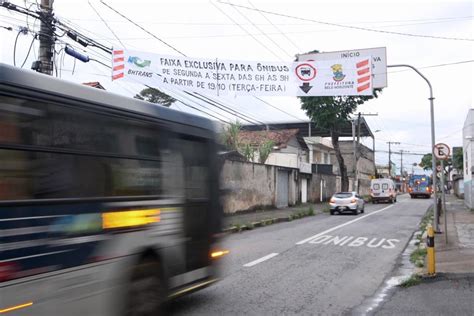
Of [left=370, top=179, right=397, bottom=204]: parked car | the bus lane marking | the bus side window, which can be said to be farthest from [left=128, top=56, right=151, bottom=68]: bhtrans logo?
[left=370, top=179, right=397, bottom=204]: parked car

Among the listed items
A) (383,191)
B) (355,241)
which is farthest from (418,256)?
(383,191)

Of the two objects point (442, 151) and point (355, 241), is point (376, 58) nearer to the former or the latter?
point (442, 151)

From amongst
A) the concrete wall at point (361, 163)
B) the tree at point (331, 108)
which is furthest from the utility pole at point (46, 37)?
the concrete wall at point (361, 163)

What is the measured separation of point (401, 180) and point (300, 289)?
10947cm

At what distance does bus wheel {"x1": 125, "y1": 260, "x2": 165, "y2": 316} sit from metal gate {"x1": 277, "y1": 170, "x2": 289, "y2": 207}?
2586 centimetres

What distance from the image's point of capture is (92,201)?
A: 15.4ft

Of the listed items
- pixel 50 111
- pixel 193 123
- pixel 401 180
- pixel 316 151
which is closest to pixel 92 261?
pixel 50 111

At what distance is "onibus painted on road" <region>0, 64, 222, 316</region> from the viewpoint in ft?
12.9

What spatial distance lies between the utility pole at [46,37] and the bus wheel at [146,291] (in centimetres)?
770

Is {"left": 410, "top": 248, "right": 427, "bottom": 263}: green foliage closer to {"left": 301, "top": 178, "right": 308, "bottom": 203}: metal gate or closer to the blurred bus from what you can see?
{"left": 301, "top": 178, "right": 308, "bottom": 203}: metal gate

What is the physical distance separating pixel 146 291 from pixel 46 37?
8.65m

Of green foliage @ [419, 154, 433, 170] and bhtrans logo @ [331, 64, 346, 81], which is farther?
green foliage @ [419, 154, 433, 170]

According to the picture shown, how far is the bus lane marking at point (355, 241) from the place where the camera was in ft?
47.0

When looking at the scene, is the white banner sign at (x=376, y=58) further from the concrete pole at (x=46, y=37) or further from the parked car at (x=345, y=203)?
the parked car at (x=345, y=203)
